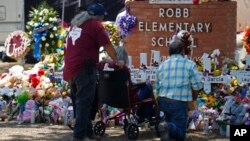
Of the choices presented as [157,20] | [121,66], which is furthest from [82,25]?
[157,20]

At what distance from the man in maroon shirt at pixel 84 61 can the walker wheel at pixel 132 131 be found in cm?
79

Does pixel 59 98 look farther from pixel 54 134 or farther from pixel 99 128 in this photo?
pixel 99 128

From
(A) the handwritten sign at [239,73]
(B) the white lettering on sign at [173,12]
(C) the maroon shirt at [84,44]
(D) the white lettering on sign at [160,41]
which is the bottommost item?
(A) the handwritten sign at [239,73]

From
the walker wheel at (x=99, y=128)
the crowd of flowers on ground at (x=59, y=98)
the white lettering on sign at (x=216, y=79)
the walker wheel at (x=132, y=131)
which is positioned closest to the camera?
the walker wheel at (x=132, y=131)

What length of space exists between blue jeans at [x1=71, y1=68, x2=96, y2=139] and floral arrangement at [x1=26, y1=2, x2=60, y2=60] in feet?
15.2

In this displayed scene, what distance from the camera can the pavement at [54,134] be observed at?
913 cm

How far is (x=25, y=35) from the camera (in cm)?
1248

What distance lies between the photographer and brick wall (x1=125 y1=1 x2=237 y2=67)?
1182 centimetres

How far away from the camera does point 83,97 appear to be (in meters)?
8.17

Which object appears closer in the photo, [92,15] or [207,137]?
[92,15]

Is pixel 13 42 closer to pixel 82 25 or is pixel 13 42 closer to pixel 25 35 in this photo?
pixel 25 35

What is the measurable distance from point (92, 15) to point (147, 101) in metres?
1.52

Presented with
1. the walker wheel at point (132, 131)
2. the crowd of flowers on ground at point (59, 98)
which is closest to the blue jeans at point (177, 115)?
the crowd of flowers on ground at point (59, 98)

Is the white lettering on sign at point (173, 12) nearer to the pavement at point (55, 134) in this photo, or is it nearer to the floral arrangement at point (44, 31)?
the floral arrangement at point (44, 31)
